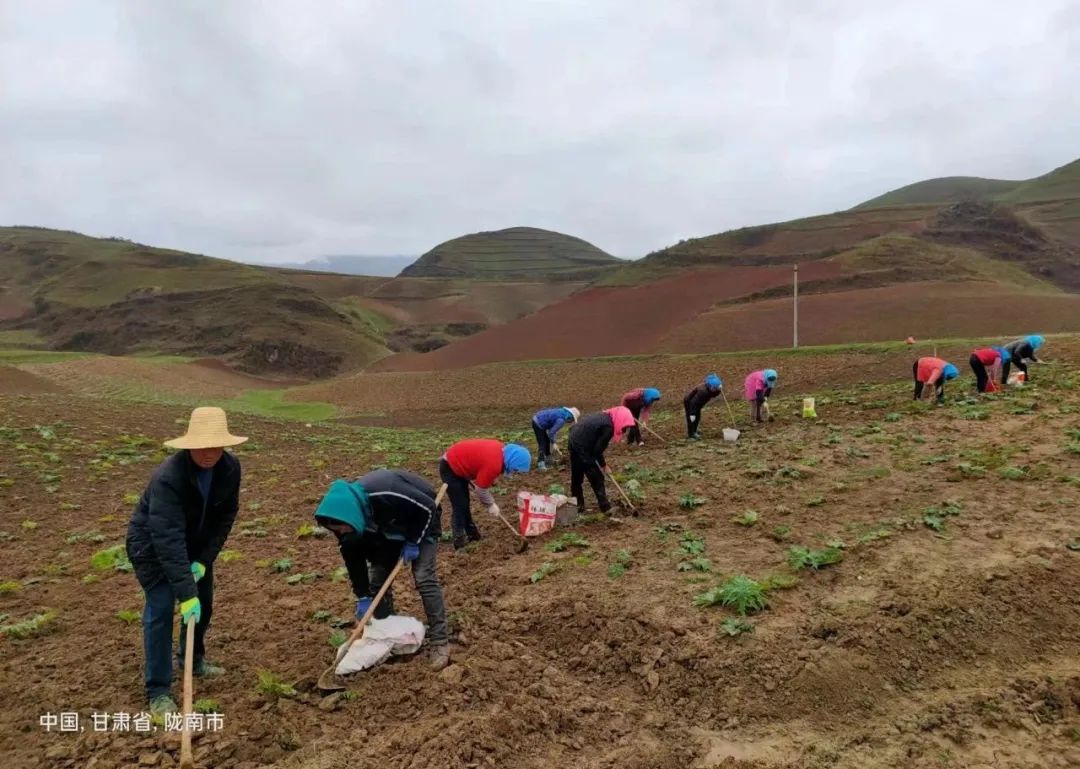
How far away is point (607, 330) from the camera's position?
1863 inches

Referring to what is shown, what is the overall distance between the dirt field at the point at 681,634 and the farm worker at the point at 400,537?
0.41 m

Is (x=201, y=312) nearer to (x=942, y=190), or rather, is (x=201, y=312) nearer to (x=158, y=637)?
(x=158, y=637)

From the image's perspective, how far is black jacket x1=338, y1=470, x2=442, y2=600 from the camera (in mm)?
5234

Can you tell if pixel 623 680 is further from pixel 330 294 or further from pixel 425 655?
pixel 330 294

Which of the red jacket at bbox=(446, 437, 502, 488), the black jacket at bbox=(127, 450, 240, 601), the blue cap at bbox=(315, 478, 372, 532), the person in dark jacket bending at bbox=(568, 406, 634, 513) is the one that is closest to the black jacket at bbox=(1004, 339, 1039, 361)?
the person in dark jacket bending at bbox=(568, 406, 634, 513)

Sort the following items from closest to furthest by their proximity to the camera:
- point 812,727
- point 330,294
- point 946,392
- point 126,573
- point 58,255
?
point 812,727
point 126,573
point 946,392
point 58,255
point 330,294

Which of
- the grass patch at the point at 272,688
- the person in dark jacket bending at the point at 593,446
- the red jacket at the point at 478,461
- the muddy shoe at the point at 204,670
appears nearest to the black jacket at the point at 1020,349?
the person in dark jacket bending at the point at 593,446

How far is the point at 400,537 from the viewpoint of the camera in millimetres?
5348

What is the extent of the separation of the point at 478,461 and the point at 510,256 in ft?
504

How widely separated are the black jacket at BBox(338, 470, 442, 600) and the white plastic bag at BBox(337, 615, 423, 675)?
1.26 ft

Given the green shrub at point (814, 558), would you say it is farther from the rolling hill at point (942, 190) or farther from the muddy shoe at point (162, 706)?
the rolling hill at point (942, 190)

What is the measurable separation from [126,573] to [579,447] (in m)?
5.71

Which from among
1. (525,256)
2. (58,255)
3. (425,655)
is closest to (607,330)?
(425,655)

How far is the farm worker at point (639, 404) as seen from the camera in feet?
43.3
